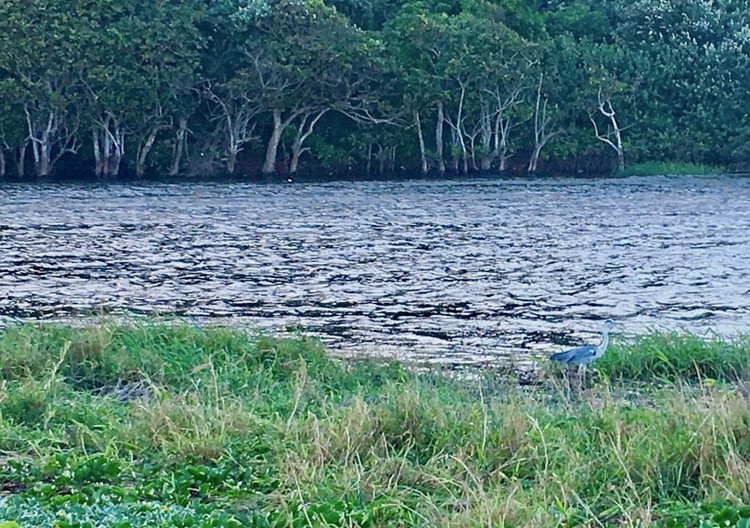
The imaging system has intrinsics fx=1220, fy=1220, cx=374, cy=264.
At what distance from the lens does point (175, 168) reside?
5947 cm

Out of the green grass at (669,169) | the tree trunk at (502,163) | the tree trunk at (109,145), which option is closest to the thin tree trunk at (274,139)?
the tree trunk at (109,145)

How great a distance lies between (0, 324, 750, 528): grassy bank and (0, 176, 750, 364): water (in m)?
4.54

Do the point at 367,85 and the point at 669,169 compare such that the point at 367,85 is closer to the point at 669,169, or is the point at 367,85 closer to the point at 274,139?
the point at 274,139

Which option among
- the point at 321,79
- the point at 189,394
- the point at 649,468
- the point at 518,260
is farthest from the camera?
the point at 321,79

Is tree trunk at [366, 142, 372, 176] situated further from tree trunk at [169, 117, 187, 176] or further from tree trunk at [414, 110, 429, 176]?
tree trunk at [169, 117, 187, 176]

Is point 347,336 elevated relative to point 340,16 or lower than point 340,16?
lower

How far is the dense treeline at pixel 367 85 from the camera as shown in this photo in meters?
55.0

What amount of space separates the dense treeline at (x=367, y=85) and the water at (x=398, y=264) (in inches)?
476

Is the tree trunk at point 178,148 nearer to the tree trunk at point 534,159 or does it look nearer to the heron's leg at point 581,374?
the tree trunk at point 534,159

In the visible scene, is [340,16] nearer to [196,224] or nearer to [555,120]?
[555,120]

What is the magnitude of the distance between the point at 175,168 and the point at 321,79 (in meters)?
8.71

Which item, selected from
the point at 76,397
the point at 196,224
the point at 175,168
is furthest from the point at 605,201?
the point at 76,397

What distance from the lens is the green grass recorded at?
6166 cm

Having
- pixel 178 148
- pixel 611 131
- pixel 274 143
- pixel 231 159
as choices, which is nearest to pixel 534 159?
pixel 611 131
